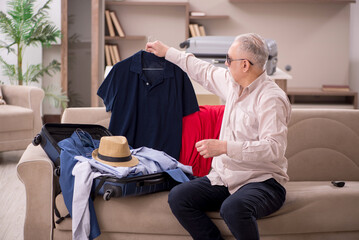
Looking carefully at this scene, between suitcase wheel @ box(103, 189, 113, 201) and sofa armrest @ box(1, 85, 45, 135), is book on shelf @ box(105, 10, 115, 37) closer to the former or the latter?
sofa armrest @ box(1, 85, 45, 135)

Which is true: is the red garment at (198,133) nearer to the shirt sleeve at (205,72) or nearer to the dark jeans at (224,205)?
the shirt sleeve at (205,72)

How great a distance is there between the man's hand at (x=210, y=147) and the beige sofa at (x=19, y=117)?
9.07 feet

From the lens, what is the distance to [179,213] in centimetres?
238

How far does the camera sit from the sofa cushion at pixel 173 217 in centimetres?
246

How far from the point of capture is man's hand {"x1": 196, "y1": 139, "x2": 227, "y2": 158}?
7.21 feet

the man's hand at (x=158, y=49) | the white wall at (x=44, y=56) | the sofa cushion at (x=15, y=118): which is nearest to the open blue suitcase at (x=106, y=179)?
the man's hand at (x=158, y=49)

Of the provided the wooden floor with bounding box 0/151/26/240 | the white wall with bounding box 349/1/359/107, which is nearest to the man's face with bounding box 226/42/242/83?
the wooden floor with bounding box 0/151/26/240

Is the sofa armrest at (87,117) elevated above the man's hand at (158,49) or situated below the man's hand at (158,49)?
below

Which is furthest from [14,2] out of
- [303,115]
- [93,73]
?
[303,115]

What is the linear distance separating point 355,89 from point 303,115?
4.29 m

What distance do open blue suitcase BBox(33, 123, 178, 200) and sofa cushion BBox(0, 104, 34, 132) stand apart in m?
1.90

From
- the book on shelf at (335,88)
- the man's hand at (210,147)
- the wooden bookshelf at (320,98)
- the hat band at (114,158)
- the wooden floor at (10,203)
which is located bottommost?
the wooden floor at (10,203)

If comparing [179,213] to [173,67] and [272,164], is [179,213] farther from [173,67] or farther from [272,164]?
[173,67]

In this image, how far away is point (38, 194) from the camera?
2.52 metres
